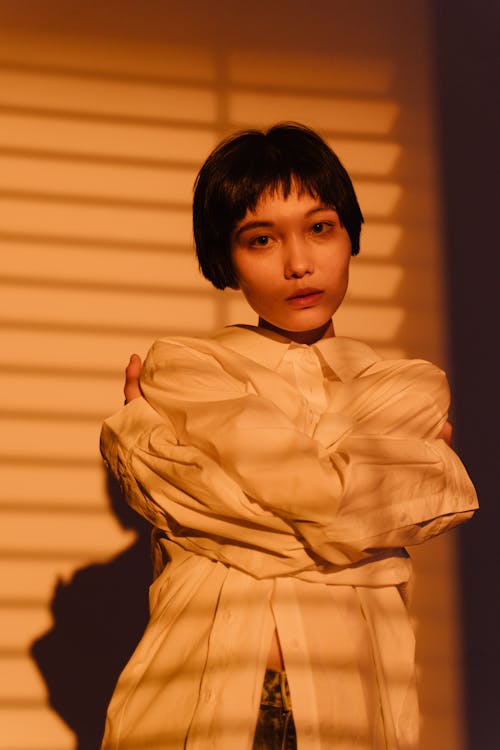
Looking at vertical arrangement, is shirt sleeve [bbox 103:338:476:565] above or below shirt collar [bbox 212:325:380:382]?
below

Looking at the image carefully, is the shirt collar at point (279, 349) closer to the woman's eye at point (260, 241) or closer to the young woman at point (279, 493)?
the young woman at point (279, 493)

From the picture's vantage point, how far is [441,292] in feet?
8.80

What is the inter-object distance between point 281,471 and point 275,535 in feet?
0.29

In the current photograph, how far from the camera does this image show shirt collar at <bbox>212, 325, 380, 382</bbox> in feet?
5.66

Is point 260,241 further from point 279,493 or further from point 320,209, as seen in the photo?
point 279,493

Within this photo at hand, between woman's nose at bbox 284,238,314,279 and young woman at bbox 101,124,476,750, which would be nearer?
young woman at bbox 101,124,476,750

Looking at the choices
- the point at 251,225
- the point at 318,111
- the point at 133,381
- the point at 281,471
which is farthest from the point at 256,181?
the point at 318,111

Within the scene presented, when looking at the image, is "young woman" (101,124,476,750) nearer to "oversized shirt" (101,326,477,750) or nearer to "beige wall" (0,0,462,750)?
"oversized shirt" (101,326,477,750)

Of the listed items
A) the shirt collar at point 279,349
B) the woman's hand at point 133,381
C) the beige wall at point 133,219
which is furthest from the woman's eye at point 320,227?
the beige wall at point 133,219

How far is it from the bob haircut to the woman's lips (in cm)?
11

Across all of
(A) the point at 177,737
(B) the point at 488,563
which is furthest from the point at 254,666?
(B) the point at 488,563

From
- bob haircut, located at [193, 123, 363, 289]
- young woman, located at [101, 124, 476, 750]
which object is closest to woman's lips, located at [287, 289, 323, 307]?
young woman, located at [101, 124, 476, 750]

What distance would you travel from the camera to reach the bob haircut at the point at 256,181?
1.67 m

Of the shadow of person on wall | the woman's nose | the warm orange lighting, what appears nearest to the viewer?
the woman's nose
